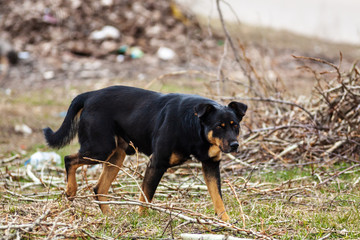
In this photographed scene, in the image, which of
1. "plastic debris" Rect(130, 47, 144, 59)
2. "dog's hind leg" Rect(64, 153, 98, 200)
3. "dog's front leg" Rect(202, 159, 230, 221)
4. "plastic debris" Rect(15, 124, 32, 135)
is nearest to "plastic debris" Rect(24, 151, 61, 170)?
"dog's hind leg" Rect(64, 153, 98, 200)

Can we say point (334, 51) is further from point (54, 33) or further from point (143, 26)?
point (54, 33)

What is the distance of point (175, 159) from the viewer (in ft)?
12.4

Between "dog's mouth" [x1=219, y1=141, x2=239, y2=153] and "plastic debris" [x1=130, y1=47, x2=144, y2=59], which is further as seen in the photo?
"plastic debris" [x1=130, y1=47, x2=144, y2=59]

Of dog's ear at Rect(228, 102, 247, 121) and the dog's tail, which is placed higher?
dog's ear at Rect(228, 102, 247, 121)

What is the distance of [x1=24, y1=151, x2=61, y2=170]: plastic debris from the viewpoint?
20.0 feet

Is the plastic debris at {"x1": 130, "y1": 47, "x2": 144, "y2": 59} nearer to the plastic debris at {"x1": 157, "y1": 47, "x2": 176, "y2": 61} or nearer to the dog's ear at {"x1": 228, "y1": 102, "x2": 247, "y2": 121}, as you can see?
the plastic debris at {"x1": 157, "y1": 47, "x2": 176, "y2": 61}

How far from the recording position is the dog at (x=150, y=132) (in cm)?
361

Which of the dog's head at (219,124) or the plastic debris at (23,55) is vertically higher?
the dog's head at (219,124)

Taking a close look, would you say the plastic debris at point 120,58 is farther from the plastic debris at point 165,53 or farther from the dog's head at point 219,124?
the dog's head at point 219,124

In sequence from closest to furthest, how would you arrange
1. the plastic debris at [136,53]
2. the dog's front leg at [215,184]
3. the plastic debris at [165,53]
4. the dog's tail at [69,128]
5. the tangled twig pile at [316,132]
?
the dog's front leg at [215,184] < the dog's tail at [69,128] < the tangled twig pile at [316,132] < the plastic debris at [136,53] < the plastic debris at [165,53]

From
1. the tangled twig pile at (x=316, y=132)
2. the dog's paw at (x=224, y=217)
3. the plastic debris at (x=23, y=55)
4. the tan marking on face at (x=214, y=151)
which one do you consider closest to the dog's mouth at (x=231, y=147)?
the tan marking on face at (x=214, y=151)

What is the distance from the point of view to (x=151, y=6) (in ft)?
61.9

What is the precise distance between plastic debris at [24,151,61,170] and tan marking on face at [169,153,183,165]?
258 cm

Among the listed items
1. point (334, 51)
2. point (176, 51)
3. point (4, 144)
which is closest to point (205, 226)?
point (4, 144)
